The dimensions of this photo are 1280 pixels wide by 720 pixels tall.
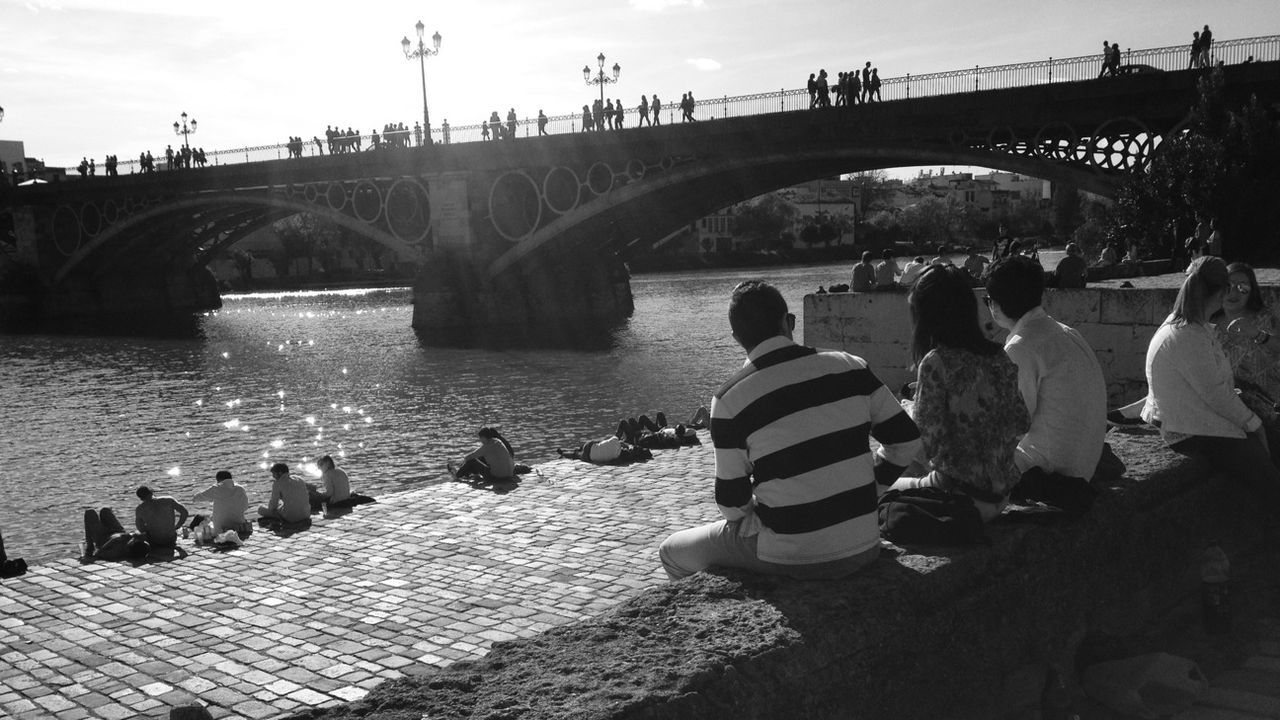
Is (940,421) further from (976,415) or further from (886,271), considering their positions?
(886,271)

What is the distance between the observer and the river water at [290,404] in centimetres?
1789

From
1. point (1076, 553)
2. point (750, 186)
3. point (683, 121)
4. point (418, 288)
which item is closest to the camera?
point (1076, 553)

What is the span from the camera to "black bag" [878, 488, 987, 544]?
3928 millimetres

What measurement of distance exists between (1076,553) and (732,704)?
2.00m

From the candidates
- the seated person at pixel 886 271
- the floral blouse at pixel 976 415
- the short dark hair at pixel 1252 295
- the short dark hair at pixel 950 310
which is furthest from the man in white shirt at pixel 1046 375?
the seated person at pixel 886 271

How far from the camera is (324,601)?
8148 millimetres

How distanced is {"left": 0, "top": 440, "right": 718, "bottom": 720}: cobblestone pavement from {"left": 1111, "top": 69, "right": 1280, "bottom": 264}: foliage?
1506 centimetres

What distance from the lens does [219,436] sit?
2228 cm

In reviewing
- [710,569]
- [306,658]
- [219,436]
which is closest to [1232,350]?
[710,569]

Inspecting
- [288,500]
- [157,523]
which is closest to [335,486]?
[288,500]

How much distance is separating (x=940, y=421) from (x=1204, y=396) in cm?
172

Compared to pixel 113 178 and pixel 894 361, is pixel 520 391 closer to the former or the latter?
pixel 894 361

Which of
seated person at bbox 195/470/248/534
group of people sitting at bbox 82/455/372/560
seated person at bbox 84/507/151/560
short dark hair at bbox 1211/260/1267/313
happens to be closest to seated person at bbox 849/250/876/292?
Answer: group of people sitting at bbox 82/455/372/560

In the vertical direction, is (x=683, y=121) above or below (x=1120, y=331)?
above
